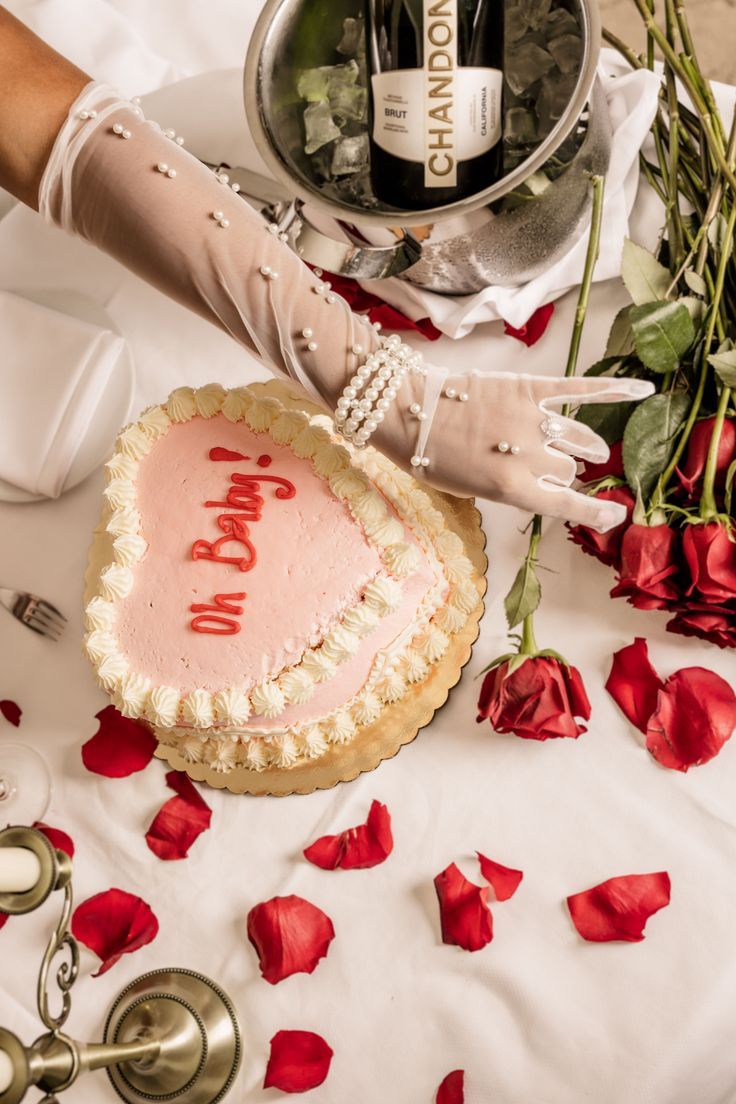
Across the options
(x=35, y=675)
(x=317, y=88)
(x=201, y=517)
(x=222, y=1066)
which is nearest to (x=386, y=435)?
(x=201, y=517)

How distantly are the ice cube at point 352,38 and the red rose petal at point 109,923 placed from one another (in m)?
0.93

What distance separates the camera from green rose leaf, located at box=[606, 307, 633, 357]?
0.98m

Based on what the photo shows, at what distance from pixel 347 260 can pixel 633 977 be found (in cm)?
81

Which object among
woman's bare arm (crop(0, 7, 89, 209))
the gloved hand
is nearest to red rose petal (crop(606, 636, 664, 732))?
the gloved hand

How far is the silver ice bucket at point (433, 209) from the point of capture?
785mm

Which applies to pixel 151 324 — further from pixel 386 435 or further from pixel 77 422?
pixel 386 435

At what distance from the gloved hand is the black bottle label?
0.15 m

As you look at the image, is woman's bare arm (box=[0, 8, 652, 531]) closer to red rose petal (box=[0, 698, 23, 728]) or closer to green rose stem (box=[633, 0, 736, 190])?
green rose stem (box=[633, 0, 736, 190])

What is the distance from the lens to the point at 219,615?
914 mm

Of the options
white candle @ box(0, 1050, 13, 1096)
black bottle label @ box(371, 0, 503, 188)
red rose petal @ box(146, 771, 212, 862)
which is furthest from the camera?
red rose petal @ box(146, 771, 212, 862)

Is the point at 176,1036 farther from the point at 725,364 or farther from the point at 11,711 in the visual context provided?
the point at 725,364

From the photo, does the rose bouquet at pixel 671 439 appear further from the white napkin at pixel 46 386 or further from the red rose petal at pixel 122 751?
the white napkin at pixel 46 386

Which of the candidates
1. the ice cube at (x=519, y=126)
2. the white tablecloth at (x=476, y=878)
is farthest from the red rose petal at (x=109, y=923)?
the ice cube at (x=519, y=126)

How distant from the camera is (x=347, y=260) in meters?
1.01
